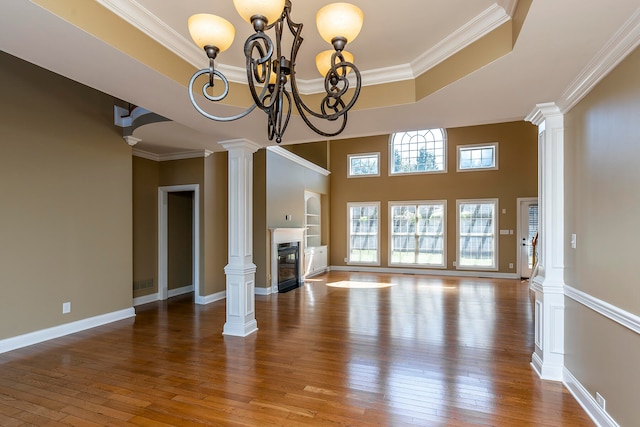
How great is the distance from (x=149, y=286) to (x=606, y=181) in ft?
20.7

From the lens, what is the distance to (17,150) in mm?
3613

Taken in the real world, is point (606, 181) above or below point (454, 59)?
below

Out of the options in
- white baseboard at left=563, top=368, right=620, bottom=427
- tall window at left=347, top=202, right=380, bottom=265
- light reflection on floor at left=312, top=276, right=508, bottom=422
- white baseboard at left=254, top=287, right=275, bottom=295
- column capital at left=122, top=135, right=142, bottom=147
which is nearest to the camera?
white baseboard at left=563, top=368, right=620, bottom=427

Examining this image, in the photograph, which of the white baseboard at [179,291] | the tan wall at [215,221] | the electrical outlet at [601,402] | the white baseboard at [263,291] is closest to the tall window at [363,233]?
the white baseboard at [263,291]

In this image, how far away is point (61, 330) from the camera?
157 inches

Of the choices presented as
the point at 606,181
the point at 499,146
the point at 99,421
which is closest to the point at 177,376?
the point at 99,421

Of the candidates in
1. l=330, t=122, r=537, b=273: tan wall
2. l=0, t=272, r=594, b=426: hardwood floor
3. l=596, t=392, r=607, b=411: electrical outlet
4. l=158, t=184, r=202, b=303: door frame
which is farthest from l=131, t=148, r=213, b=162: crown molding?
l=596, t=392, r=607, b=411: electrical outlet

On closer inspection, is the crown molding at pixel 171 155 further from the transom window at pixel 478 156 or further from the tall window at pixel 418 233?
the transom window at pixel 478 156

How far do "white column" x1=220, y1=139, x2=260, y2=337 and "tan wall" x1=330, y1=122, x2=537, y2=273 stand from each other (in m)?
5.83

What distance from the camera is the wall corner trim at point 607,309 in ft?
6.14

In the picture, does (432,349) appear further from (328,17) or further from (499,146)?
(499,146)

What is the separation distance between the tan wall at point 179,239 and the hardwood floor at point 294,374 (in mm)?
1295

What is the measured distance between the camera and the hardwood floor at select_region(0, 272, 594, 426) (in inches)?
93.7

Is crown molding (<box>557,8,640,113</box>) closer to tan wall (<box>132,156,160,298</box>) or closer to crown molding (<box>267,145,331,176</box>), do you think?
crown molding (<box>267,145,331,176</box>)
